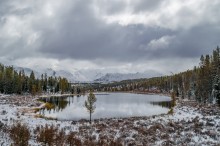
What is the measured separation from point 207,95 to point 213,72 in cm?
957

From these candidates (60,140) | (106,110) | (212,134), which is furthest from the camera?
(106,110)

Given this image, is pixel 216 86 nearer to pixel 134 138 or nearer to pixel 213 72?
pixel 213 72

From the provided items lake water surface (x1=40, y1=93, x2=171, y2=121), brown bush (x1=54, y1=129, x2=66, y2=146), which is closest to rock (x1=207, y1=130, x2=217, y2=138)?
brown bush (x1=54, y1=129, x2=66, y2=146)

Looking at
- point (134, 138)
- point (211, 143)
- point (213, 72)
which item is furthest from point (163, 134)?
point (213, 72)

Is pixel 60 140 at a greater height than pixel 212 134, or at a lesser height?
greater

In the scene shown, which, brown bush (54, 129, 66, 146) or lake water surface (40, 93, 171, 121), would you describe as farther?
lake water surface (40, 93, 171, 121)

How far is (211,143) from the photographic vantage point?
88.9ft

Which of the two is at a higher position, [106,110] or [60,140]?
[60,140]

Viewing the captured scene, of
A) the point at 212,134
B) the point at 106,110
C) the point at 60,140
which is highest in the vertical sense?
the point at 60,140

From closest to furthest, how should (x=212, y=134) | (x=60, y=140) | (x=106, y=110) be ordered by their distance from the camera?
(x=60, y=140), (x=212, y=134), (x=106, y=110)

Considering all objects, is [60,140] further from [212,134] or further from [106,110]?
[106,110]

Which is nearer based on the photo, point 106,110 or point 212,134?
point 212,134

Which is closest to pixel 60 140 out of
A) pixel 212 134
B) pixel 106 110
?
pixel 212 134

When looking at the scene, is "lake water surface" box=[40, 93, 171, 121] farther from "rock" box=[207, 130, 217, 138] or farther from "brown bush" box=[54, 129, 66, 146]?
"brown bush" box=[54, 129, 66, 146]
